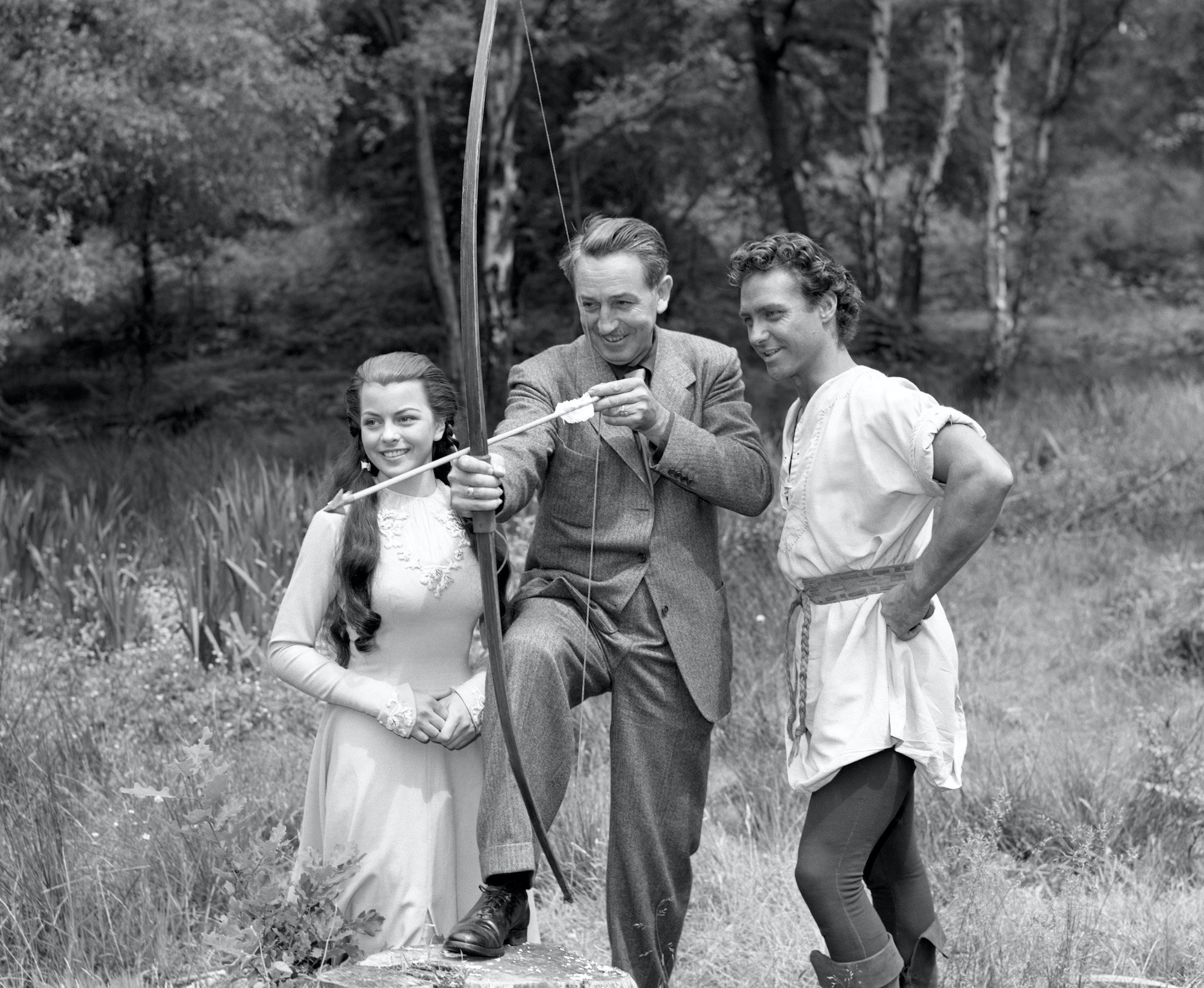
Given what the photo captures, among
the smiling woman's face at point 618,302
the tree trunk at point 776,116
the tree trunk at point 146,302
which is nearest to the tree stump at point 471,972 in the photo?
the smiling woman's face at point 618,302

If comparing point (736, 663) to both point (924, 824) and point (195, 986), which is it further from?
point (195, 986)

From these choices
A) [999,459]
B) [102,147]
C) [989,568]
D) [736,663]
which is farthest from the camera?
[102,147]

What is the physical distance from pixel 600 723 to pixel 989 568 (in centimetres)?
338

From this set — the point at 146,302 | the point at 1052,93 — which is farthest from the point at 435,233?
the point at 1052,93

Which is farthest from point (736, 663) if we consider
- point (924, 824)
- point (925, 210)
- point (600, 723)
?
point (925, 210)

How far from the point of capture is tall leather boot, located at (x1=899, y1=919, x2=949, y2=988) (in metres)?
3.25

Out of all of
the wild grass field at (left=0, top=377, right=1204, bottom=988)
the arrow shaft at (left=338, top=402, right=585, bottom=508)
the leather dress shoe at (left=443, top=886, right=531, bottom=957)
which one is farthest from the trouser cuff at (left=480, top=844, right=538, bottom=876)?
the arrow shaft at (left=338, top=402, right=585, bottom=508)

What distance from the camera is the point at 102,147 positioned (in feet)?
37.2

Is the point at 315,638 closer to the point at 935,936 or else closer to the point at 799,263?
the point at 799,263

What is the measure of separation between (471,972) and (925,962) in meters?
1.07

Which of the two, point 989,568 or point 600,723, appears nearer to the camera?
point 600,723

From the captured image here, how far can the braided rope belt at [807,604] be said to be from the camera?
3027 millimetres

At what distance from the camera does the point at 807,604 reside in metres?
3.15

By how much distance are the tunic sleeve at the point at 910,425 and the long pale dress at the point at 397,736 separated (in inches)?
38.2
